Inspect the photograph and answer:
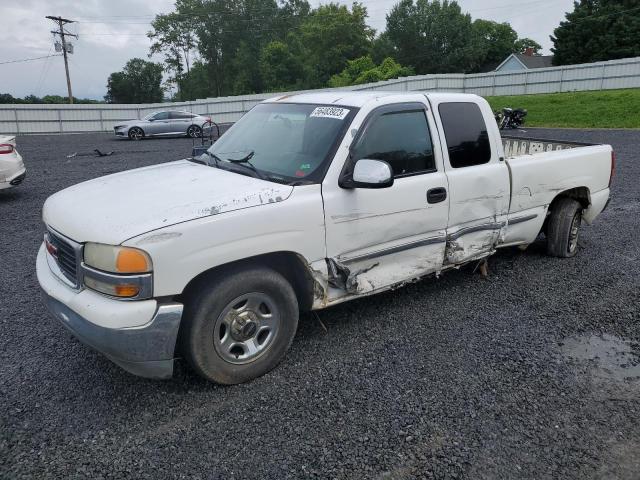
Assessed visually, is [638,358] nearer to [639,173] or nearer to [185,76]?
[639,173]

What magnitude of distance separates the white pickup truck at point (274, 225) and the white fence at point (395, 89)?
23851 millimetres

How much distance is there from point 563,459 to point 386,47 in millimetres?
70259

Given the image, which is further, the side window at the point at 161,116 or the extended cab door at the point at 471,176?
the side window at the point at 161,116

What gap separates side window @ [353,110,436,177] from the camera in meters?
3.83

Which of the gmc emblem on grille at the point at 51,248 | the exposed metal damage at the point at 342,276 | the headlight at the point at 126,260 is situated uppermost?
the headlight at the point at 126,260

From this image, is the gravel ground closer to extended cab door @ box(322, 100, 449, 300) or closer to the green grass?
extended cab door @ box(322, 100, 449, 300)

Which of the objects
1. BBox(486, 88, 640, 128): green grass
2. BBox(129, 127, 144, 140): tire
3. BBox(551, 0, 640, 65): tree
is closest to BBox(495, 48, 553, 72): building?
BBox(551, 0, 640, 65): tree

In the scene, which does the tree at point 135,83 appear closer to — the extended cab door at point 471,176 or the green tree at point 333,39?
the green tree at point 333,39

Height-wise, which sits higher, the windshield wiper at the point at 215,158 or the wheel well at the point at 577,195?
the windshield wiper at the point at 215,158

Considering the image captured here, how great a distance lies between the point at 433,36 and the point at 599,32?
78.7 ft

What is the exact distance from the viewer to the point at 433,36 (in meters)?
65.1

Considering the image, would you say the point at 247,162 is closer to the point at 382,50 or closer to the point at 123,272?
the point at 123,272

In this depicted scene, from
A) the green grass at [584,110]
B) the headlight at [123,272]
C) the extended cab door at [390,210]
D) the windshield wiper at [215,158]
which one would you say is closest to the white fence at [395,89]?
the green grass at [584,110]

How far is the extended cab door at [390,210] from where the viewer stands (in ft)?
11.9
